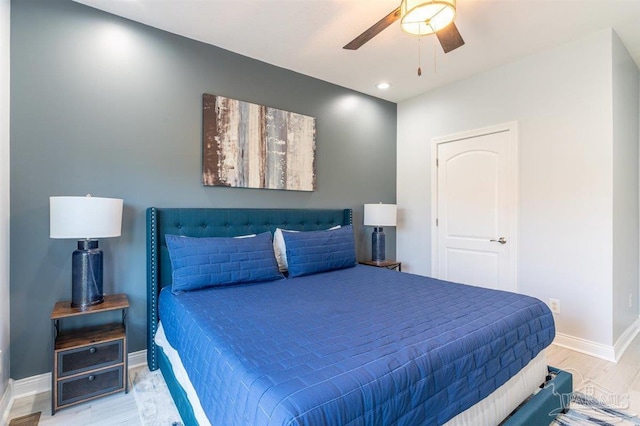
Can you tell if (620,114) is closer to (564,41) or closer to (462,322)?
(564,41)

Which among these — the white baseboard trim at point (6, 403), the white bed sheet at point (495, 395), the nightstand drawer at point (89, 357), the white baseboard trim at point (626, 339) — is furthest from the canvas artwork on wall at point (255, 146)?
the white baseboard trim at point (626, 339)

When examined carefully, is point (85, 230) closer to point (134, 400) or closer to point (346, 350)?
point (134, 400)

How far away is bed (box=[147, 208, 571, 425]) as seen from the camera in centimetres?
106

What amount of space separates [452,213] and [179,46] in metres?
3.31

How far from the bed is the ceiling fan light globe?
1.69 m

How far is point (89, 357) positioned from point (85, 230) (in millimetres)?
818

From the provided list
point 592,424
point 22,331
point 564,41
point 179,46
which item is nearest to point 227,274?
point 22,331

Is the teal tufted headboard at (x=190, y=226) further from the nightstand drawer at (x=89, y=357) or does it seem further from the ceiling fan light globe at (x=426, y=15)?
the ceiling fan light globe at (x=426, y=15)

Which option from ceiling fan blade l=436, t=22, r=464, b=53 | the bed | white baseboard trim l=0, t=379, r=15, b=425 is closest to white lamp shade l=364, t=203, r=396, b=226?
the bed

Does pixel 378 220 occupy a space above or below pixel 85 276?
above

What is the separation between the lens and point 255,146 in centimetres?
304

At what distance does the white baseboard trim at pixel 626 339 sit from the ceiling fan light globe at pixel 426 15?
2.96 metres

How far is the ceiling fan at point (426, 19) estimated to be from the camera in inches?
67.7

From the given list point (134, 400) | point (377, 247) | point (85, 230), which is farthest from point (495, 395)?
point (85, 230)
